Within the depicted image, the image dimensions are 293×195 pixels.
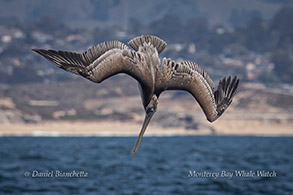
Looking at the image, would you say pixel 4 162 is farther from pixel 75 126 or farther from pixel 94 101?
pixel 94 101

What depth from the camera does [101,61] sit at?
15.8 metres

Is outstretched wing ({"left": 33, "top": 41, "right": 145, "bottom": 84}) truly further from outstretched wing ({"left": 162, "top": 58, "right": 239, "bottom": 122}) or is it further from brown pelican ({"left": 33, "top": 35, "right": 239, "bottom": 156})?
outstretched wing ({"left": 162, "top": 58, "right": 239, "bottom": 122})

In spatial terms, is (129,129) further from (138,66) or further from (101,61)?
(138,66)

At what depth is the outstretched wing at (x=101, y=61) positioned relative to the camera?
Answer: 1534cm

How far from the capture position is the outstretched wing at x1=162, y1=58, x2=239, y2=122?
52.5ft

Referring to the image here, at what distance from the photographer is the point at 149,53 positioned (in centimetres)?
1556

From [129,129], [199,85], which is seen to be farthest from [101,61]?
[129,129]

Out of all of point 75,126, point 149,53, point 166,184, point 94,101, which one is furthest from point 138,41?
point 94,101

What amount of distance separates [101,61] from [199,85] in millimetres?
3126

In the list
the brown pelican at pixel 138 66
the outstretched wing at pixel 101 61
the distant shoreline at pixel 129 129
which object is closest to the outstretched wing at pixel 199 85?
the brown pelican at pixel 138 66

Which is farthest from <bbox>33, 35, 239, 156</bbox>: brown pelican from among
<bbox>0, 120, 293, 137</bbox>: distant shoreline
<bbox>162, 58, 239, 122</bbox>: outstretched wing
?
<bbox>0, 120, 293, 137</bbox>: distant shoreline

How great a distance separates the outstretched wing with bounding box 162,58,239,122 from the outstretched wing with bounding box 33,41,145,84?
0.86 metres

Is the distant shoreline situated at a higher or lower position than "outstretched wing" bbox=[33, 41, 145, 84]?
higher

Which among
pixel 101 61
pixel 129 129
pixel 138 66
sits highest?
pixel 129 129
